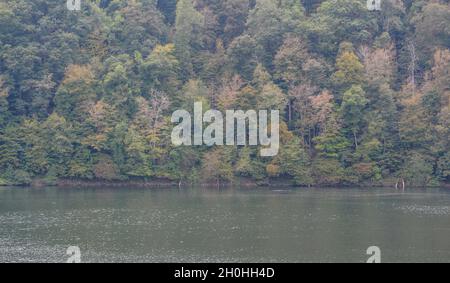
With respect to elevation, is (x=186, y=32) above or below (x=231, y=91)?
above

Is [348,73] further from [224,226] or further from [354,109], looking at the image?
[224,226]

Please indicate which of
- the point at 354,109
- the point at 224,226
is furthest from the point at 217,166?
the point at 224,226

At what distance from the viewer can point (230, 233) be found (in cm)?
3144

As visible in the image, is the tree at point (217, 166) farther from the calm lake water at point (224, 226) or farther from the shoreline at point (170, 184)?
the calm lake water at point (224, 226)

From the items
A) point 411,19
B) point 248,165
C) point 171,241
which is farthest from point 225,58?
point 171,241

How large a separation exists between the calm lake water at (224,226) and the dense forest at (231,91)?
5.18 meters

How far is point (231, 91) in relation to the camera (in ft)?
178

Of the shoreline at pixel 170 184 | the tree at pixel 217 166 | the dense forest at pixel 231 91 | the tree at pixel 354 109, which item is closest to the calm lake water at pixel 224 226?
the shoreline at pixel 170 184

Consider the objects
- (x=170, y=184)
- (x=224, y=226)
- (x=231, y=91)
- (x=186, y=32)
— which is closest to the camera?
(x=224, y=226)

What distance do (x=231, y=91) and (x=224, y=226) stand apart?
72.8ft

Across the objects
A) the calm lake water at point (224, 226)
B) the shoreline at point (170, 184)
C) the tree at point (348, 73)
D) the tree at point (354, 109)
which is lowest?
the calm lake water at point (224, 226)

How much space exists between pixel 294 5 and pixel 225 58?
245 inches

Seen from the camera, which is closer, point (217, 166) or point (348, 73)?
point (217, 166)

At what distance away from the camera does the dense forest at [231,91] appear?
51.8 m
